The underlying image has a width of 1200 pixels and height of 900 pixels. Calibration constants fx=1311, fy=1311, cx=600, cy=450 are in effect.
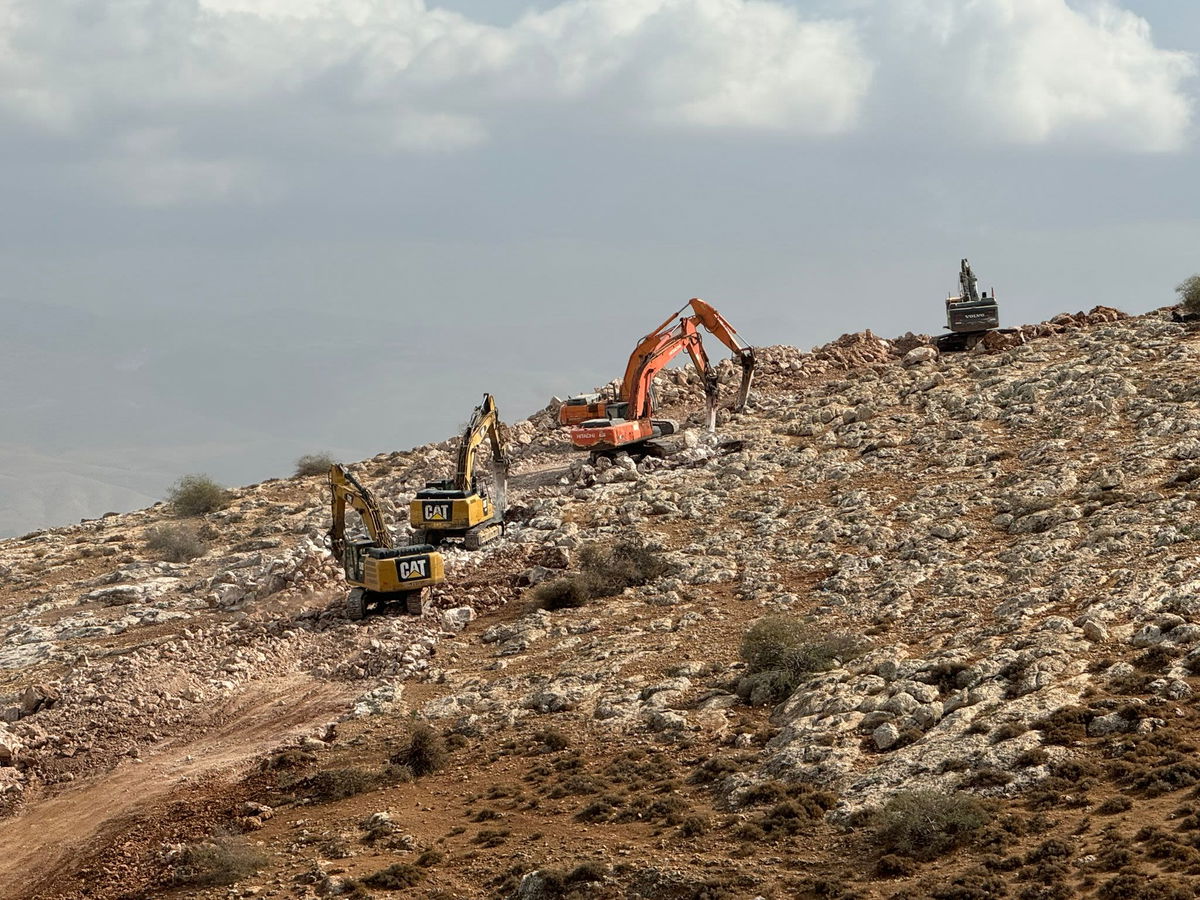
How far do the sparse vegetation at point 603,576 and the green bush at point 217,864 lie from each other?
10.3 meters

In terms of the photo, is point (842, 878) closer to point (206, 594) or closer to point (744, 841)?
point (744, 841)

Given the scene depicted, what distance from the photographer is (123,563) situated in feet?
124

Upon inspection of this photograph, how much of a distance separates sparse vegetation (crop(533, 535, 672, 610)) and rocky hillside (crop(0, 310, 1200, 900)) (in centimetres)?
9

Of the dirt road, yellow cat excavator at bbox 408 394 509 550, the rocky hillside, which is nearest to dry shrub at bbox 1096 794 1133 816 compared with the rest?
the rocky hillside

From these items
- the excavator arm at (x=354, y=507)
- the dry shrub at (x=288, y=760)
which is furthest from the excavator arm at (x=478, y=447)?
the dry shrub at (x=288, y=760)

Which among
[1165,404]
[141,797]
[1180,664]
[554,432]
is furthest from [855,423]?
[141,797]

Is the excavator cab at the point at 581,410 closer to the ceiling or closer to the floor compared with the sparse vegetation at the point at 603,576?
closer to the ceiling

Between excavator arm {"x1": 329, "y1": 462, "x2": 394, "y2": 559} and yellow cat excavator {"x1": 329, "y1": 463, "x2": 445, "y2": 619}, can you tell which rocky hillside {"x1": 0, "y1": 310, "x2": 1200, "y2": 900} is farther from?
excavator arm {"x1": 329, "y1": 462, "x2": 394, "y2": 559}

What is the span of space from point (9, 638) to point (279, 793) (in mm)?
13635

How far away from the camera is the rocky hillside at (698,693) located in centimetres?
1390

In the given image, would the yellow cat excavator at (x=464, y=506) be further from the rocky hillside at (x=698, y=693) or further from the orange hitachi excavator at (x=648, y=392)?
the orange hitachi excavator at (x=648, y=392)

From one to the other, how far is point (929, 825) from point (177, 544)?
28609mm

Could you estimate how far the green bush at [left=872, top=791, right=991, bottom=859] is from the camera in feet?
43.2

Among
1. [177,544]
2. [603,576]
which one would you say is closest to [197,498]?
[177,544]
